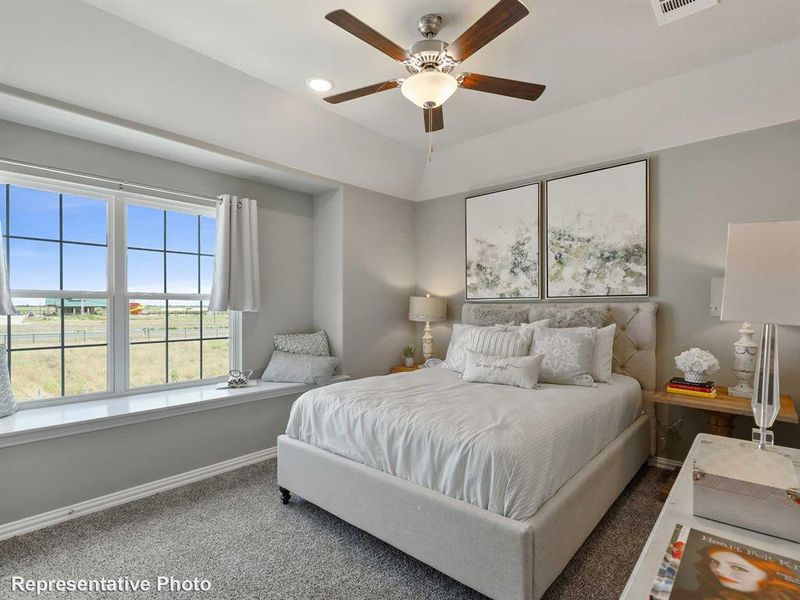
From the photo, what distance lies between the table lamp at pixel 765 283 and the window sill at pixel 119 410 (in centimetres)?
304

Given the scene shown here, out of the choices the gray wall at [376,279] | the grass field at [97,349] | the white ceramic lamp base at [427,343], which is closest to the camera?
the grass field at [97,349]

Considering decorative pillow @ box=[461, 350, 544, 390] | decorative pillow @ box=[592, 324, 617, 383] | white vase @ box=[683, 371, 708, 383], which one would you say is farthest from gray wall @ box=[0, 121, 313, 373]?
white vase @ box=[683, 371, 708, 383]

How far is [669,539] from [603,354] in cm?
186

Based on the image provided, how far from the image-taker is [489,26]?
5.55 ft

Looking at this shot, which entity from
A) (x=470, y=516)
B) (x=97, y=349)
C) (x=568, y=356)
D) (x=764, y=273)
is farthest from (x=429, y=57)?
(x=97, y=349)

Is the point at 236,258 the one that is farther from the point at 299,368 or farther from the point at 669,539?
the point at 669,539

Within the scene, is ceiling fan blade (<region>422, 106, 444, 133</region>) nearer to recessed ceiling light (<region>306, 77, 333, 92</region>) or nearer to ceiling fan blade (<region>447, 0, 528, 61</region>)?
ceiling fan blade (<region>447, 0, 528, 61</region>)

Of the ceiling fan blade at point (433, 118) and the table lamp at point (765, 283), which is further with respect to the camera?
the ceiling fan blade at point (433, 118)

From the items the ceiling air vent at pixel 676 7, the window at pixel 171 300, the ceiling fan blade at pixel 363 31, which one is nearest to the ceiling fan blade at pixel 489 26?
the ceiling fan blade at pixel 363 31

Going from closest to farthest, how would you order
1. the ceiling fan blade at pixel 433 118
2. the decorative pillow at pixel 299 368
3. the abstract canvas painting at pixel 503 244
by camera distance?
the ceiling fan blade at pixel 433 118, the decorative pillow at pixel 299 368, the abstract canvas painting at pixel 503 244

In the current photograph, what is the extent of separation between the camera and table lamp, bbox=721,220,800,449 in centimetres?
146

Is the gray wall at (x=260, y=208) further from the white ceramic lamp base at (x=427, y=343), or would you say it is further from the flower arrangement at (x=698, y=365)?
the flower arrangement at (x=698, y=365)

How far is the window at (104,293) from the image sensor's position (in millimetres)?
2664

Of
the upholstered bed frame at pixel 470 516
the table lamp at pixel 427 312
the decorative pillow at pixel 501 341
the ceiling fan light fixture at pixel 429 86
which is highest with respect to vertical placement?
the ceiling fan light fixture at pixel 429 86
